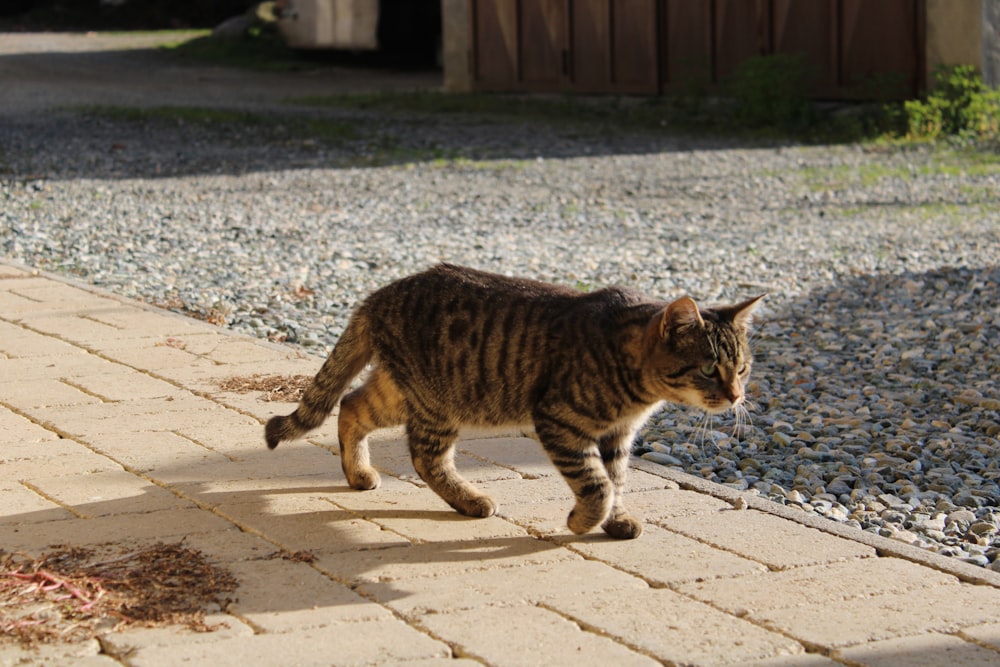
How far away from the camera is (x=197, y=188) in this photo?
12.8 meters

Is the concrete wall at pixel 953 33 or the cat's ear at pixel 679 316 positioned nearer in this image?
the cat's ear at pixel 679 316

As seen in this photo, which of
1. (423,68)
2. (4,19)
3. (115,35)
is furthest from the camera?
(4,19)

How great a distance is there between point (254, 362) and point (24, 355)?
115cm

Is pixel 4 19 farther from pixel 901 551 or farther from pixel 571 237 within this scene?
pixel 901 551

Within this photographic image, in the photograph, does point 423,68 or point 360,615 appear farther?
point 423,68

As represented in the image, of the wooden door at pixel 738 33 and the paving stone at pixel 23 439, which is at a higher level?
the wooden door at pixel 738 33

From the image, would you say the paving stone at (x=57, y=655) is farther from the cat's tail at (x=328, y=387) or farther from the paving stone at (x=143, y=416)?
the paving stone at (x=143, y=416)

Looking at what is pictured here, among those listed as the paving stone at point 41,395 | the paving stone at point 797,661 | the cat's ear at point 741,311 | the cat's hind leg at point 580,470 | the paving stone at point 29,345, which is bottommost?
the paving stone at point 797,661

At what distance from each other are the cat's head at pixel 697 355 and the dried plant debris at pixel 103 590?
1424 mm

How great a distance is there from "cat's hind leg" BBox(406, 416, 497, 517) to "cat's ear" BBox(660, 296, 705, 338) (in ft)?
2.72

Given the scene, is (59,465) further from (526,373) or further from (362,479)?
(526,373)

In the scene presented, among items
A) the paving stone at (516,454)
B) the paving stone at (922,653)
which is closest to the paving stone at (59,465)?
the paving stone at (516,454)

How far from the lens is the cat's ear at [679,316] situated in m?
3.96

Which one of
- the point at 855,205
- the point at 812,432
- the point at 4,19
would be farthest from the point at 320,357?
the point at 4,19
